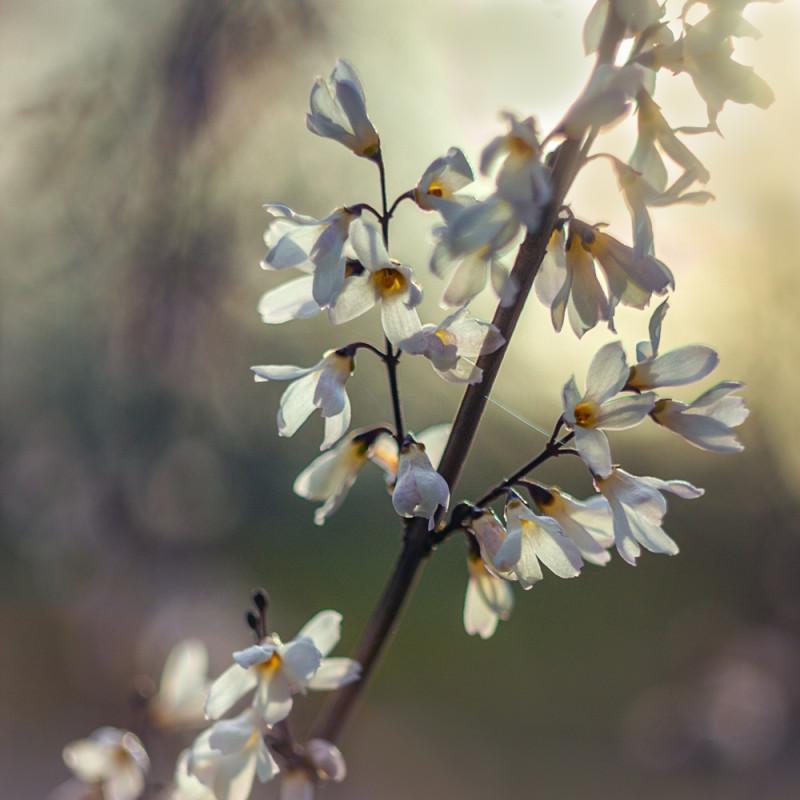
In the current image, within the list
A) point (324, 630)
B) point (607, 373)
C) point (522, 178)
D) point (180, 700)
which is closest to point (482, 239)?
point (522, 178)

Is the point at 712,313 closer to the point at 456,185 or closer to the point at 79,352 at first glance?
the point at 456,185

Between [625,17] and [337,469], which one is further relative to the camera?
[337,469]

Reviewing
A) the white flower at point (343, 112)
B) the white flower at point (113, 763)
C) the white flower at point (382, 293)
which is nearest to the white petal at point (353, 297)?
the white flower at point (382, 293)

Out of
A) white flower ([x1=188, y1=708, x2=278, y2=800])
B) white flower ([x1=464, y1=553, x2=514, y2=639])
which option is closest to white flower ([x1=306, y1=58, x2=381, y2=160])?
white flower ([x1=464, y1=553, x2=514, y2=639])

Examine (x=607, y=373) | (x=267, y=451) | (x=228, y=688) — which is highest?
(x=607, y=373)

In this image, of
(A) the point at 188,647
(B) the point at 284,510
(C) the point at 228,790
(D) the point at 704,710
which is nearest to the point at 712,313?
(D) the point at 704,710

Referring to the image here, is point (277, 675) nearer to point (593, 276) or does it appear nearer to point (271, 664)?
point (271, 664)

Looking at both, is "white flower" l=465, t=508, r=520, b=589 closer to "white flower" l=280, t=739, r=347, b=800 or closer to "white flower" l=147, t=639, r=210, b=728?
"white flower" l=280, t=739, r=347, b=800
